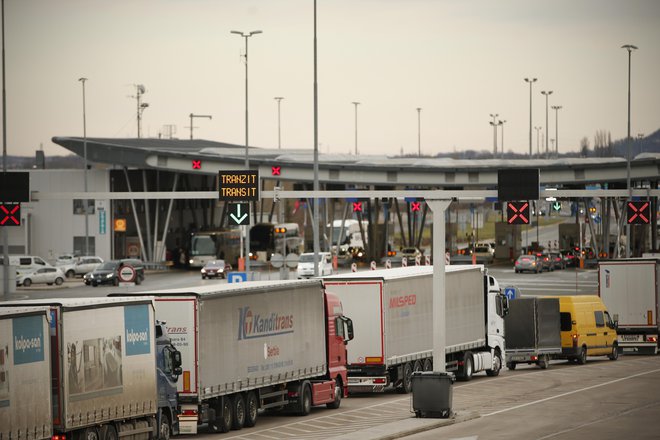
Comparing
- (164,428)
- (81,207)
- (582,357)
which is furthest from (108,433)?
(81,207)

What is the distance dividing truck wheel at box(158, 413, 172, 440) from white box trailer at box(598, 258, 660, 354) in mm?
26136

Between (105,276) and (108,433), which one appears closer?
(108,433)

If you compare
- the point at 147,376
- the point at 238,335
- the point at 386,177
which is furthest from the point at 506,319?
the point at 386,177

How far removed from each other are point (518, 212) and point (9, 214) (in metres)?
12.8

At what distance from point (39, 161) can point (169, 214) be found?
1179 inches

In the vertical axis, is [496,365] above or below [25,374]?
below

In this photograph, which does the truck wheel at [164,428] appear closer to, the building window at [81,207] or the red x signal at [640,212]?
the red x signal at [640,212]

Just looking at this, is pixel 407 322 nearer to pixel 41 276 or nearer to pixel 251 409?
pixel 251 409

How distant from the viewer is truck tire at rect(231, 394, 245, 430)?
2723 centimetres

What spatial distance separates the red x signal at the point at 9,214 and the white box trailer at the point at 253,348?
6793 millimetres

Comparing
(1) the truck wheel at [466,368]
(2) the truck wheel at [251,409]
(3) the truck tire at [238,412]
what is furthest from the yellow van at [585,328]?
(3) the truck tire at [238,412]

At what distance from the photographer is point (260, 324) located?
28.2 meters

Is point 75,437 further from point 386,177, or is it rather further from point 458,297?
point 386,177

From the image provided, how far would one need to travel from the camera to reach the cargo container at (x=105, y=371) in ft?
68.9
